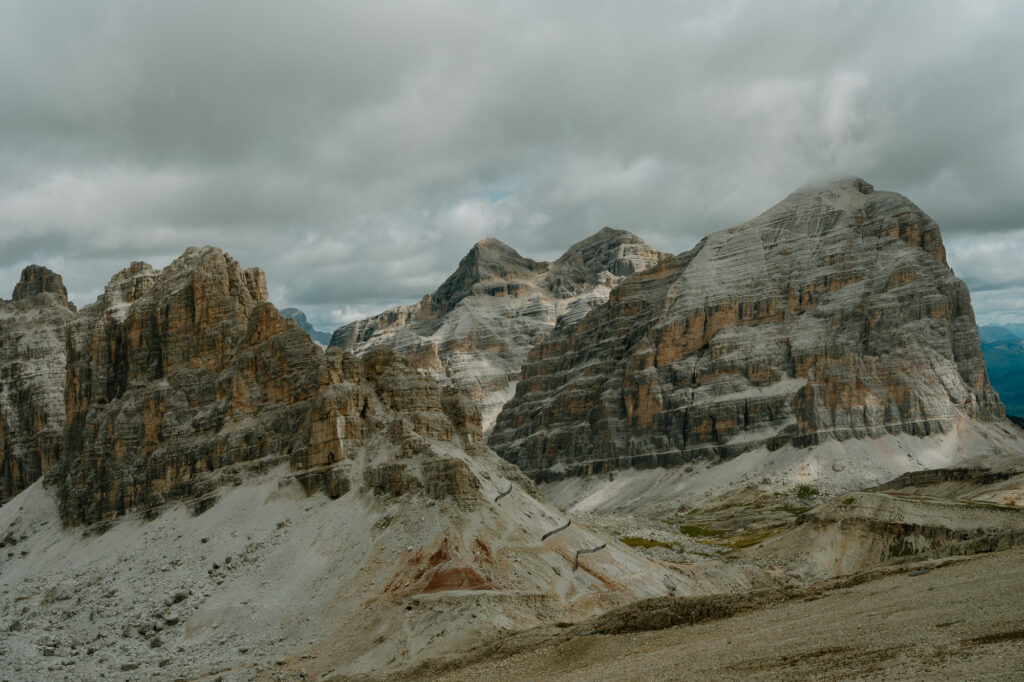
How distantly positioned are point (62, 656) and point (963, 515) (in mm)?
87091

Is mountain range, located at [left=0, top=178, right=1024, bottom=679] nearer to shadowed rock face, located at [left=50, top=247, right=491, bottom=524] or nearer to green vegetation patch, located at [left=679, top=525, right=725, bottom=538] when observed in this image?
shadowed rock face, located at [left=50, top=247, right=491, bottom=524]

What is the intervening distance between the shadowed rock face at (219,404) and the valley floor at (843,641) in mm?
34339

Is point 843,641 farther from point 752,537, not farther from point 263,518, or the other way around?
point 752,537

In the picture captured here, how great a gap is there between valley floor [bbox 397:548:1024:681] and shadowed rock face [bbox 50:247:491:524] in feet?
113

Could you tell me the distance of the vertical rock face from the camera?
166m

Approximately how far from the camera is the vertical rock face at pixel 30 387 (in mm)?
166375

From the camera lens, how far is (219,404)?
115688 mm

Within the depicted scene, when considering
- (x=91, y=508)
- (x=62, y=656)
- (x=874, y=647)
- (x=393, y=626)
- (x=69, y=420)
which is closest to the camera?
(x=874, y=647)

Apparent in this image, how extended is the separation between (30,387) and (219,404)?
238 ft

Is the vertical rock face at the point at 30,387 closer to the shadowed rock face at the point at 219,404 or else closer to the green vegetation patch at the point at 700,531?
the shadowed rock face at the point at 219,404

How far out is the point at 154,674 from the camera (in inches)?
2926

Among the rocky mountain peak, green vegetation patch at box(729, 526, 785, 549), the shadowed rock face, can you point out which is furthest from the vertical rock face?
green vegetation patch at box(729, 526, 785, 549)

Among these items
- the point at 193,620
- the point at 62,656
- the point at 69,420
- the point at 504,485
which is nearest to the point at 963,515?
the point at 504,485

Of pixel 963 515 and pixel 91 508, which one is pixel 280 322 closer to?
pixel 91 508
